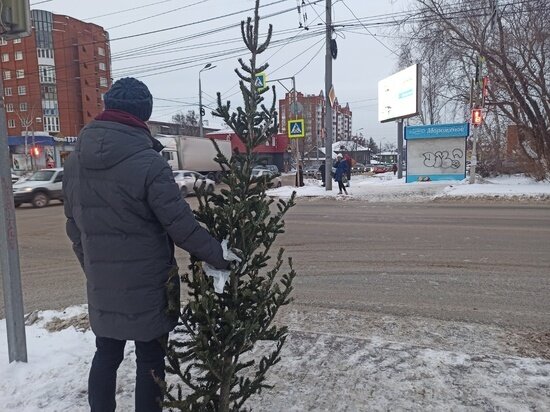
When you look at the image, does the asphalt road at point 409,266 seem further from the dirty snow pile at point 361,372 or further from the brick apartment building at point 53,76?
the brick apartment building at point 53,76

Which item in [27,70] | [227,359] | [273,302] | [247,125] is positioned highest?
[27,70]

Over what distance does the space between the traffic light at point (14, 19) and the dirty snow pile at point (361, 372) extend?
234 centimetres

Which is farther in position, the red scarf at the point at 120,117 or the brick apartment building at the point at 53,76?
the brick apartment building at the point at 53,76

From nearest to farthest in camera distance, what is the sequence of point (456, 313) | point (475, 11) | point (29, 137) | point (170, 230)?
point (170, 230) < point (456, 313) < point (475, 11) < point (29, 137)

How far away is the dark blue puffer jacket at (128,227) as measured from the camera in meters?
1.95

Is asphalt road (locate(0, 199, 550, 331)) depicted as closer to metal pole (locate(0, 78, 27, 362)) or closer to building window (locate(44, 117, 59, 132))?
metal pole (locate(0, 78, 27, 362))

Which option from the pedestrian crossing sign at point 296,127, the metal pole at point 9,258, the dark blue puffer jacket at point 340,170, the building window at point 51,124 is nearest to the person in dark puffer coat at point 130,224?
the metal pole at point 9,258

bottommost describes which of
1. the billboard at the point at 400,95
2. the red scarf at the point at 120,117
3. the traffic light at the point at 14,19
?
the red scarf at the point at 120,117

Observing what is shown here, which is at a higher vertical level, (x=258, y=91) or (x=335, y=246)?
(x=258, y=91)

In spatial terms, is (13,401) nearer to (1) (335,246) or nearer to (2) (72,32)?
(1) (335,246)

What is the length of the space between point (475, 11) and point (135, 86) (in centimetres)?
2215

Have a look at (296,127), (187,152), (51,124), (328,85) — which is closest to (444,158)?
(328,85)

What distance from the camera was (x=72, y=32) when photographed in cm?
6288

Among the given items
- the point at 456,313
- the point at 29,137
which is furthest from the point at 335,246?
the point at 29,137
